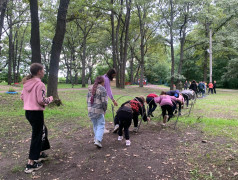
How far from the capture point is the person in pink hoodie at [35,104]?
10.6ft

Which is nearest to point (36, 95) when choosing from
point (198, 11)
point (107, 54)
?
Answer: point (198, 11)

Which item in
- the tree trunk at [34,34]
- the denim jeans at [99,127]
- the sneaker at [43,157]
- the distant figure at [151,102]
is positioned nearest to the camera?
the sneaker at [43,157]

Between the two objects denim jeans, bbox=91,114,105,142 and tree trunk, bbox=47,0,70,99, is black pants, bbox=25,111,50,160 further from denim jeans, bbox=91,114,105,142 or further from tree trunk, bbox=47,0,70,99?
tree trunk, bbox=47,0,70,99

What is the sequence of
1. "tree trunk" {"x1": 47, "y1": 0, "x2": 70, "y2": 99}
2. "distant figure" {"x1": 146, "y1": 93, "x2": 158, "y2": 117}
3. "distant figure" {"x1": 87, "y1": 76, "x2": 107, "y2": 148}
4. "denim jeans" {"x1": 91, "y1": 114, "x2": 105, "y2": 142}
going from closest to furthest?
1. "distant figure" {"x1": 87, "y1": 76, "x2": 107, "y2": 148}
2. "denim jeans" {"x1": 91, "y1": 114, "x2": 105, "y2": 142}
3. "distant figure" {"x1": 146, "y1": 93, "x2": 158, "y2": 117}
4. "tree trunk" {"x1": 47, "y1": 0, "x2": 70, "y2": 99}

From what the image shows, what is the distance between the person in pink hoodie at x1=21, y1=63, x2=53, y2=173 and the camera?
128 inches


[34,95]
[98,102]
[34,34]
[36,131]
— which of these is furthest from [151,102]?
[34,34]

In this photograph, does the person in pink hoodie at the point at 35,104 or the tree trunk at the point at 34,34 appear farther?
the tree trunk at the point at 34,34

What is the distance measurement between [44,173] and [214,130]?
15.7 ft

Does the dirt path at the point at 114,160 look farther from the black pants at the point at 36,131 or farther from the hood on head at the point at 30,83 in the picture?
the hood on head at the point at 30,83

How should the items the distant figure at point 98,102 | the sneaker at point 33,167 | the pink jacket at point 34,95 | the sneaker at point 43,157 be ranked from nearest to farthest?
the pink jacket at point 34,95 → the sneaker at point 33,167 → the sneaker at point 43,157 → the distant figure at point 98,102

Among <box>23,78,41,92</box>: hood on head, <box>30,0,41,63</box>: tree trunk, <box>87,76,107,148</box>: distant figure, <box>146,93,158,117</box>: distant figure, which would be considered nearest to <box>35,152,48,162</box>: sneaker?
<box>87,76,107,148</box>: distant figure

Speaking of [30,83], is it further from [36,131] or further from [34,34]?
[34,34]

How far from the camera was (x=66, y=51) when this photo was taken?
126 feet

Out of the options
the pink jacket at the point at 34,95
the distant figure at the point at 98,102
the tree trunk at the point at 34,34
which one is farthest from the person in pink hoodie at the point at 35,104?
the tree trunk at the point at 34,34
